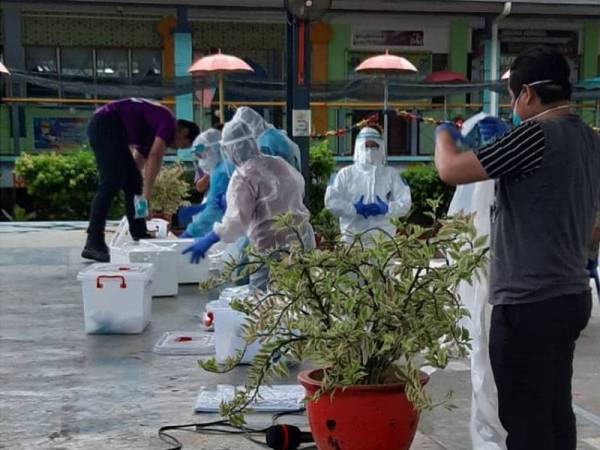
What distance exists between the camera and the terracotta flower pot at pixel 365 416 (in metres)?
3.07

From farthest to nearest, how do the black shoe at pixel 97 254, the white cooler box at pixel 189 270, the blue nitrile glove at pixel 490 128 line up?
the black shoe at pixel 97 254 → the white cooler box at pixel 189 270 → the blue nitrile glove at pixel 490 128

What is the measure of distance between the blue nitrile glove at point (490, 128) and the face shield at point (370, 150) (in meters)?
3.87

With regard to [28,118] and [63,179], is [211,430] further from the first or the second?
[28,118]

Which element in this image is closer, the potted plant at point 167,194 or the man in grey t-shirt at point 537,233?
the man in grey t-shirt at point 537,233

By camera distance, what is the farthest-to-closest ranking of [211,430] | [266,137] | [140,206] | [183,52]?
[183,52] < [140,206] < [266,137] < [211,430]

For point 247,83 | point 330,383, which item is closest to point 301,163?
point 330,383

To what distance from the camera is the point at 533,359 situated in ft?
9.14

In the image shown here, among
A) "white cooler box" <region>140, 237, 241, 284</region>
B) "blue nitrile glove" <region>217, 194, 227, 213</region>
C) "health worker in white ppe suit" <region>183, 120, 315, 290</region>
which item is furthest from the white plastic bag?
"blue nitrile glove" <region>217, 194, 227, 213</region>

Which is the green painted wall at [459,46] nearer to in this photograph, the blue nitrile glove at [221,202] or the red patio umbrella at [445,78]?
the red patio umbrella at [445,78]

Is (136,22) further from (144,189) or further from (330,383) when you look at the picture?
(330,383)

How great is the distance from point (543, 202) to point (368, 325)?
29.2 inches

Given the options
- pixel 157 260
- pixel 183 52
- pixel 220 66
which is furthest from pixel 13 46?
pixel 157 260

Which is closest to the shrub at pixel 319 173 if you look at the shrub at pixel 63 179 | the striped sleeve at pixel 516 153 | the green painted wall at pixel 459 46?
the shrub at pixel 63 179

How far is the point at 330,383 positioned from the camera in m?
3.04
